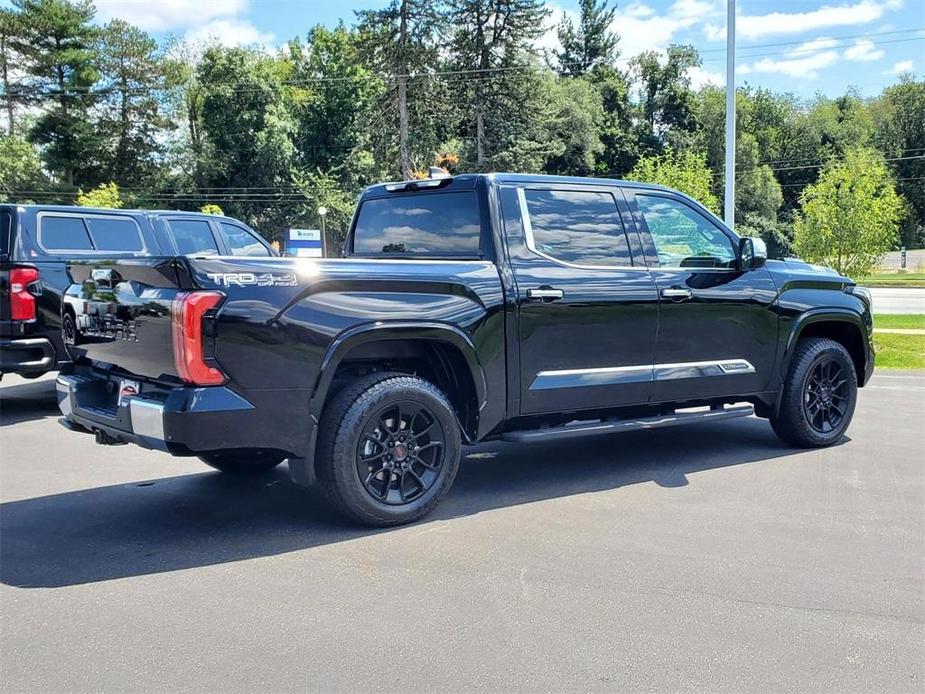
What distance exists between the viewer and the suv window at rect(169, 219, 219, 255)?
9.60 metres

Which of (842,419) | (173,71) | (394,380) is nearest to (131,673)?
(394,380)

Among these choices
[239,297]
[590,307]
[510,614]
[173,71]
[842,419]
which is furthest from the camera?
[173,71]

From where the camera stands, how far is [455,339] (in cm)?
468

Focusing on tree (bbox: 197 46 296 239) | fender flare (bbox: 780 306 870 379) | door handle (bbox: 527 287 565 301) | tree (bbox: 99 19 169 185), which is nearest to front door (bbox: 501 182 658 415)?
door handle (bbox: 527 287 565 301)

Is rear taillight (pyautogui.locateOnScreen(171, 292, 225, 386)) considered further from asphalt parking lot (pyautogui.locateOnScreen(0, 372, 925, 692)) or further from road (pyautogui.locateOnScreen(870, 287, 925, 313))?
road (pyautogui.locateOnScreen(870, 287, 925, 313))

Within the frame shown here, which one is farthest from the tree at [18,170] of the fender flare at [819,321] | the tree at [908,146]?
the tree at [908,146]

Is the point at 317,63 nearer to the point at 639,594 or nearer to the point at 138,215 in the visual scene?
the point at 138,215

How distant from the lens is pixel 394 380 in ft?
15.0

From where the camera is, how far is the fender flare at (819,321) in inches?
247

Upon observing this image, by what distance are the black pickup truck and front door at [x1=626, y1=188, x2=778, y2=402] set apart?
0.02 meters

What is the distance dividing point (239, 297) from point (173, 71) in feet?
184

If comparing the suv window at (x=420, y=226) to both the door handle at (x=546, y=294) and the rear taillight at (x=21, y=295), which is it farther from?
the rear taillight at (x=21, y=295)

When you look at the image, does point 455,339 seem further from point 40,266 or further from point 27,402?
point 27,402

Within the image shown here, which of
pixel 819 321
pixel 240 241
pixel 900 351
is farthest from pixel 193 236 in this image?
pixel 900 351
